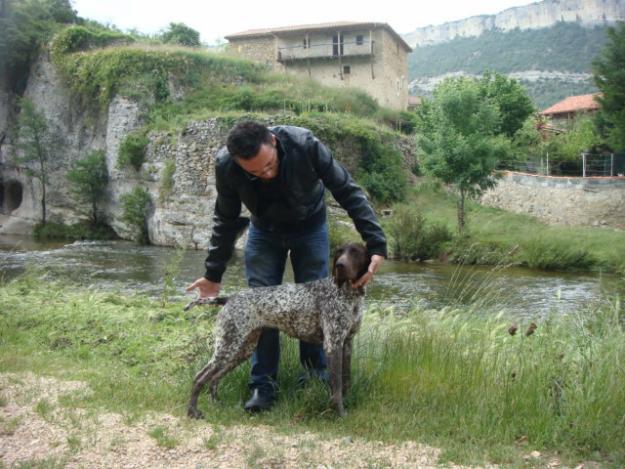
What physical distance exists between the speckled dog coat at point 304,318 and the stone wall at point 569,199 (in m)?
21.6

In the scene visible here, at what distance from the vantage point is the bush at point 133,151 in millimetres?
27172

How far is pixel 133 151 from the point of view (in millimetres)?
27156

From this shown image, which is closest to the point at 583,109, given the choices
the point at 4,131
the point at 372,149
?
the point at 372,149

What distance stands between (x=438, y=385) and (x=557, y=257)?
50.5 feet

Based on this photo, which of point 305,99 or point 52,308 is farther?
point 305,99

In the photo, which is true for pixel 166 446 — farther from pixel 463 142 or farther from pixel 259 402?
pixel 463 142

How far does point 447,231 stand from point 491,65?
255ft

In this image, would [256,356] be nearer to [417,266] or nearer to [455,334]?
→ [455,334]

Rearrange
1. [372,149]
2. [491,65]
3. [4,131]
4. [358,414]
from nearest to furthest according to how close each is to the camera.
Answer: [358,414] < [372,149] < [4,131] < [491,65]

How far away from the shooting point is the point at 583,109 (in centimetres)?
4550

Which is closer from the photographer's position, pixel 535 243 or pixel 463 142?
pixel 535 243

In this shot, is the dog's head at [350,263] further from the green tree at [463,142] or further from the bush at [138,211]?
the bush at [138,211]

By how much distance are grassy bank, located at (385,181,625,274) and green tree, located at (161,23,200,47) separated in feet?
Result: 91.9

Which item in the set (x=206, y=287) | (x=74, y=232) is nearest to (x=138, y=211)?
(x=74, y=232)
